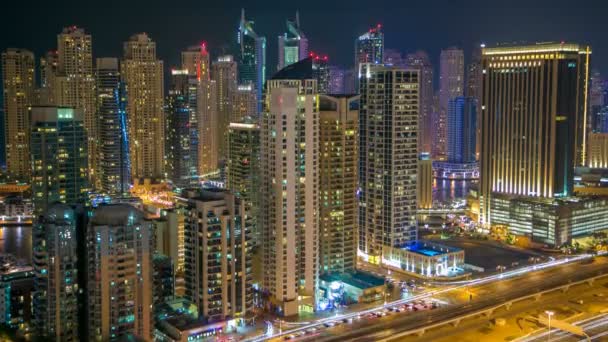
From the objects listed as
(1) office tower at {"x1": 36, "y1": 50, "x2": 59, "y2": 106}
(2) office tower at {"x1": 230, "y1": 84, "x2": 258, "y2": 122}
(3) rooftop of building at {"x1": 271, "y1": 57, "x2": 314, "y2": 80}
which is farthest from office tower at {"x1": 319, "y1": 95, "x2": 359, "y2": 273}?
(2) office tower at {"x1": 230, "y1": 84, "x2": 258, "y2": 122}

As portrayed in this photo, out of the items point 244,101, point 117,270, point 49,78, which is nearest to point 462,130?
point 244,101

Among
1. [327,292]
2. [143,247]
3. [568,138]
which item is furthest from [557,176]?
[143,247]

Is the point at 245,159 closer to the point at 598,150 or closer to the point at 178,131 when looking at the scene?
the point at 178,131

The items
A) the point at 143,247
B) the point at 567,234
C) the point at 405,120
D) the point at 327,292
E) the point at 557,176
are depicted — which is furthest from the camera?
the point at 557,176

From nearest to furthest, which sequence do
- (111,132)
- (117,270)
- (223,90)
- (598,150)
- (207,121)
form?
(117,270), (111,132), (598,150), (207,121), (223,90)

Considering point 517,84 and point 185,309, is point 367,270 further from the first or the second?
point 517,84

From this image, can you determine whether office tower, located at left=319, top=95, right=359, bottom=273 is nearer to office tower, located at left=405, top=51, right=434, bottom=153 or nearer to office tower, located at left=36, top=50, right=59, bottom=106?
office tower, located at left=36, top=50, right=59, bottom=106
